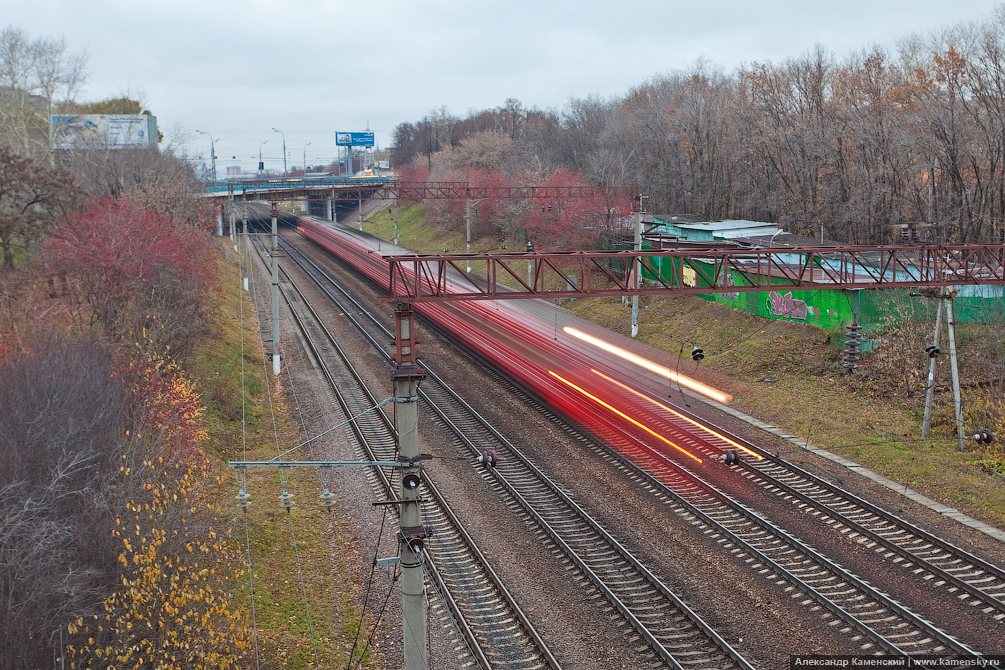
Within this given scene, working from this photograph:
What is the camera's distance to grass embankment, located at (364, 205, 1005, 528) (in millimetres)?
20656

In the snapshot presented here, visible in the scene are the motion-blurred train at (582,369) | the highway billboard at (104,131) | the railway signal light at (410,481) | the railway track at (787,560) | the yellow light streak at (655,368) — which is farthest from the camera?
the highway billboard at (104,131)

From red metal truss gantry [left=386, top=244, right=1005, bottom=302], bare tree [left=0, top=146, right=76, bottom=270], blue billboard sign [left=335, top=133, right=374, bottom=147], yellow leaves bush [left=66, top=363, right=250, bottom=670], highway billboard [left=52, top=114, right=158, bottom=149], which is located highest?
blue billboard sign [left=335, top=133, right=374, bottom=147]

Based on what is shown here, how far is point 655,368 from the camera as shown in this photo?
105ft

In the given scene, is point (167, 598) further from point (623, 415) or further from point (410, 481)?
point (623, 415)

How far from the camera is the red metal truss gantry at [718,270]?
18750mm

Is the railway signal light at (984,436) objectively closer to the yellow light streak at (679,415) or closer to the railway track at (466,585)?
the yellow light streak at (679,415)

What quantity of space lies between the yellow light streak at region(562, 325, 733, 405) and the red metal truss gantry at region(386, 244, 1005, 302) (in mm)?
2614

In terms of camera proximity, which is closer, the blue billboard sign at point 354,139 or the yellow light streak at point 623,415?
the yellow light streak at point 623,415

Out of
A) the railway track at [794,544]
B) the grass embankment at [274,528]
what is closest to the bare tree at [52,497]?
the grass embankment at [274,528]

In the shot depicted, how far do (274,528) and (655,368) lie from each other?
1799cm

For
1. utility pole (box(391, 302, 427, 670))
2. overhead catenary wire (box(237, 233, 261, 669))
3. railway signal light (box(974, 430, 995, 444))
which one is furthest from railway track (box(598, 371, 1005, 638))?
overhead catenary wire (box(237, 233, 261, 669))

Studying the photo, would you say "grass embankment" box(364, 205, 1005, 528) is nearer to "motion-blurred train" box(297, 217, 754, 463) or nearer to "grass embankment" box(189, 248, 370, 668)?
"motion-blurred train" box(297, 217, 754, 463)

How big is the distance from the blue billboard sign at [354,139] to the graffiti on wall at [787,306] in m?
95.1

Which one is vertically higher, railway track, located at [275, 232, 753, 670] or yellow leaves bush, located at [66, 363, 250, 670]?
yellow leaves bush, located at [66, 363, 250, 670]
